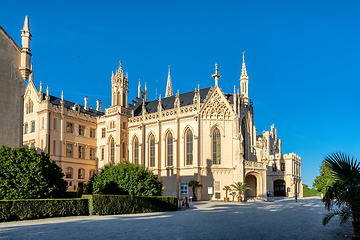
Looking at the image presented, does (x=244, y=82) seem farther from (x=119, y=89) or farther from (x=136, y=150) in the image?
(x=136, y=150)

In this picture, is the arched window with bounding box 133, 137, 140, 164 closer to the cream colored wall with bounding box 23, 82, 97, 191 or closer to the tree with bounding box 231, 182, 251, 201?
the cream colored wall with bounding box 23, 82, 97, 191

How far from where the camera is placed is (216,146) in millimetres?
47281

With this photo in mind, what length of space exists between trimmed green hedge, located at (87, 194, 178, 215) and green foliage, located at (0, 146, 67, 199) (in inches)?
119

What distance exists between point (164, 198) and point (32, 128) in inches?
1266

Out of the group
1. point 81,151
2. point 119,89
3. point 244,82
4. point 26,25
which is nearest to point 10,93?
point 26,25

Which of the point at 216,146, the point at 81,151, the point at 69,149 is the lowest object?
the point at 81,151

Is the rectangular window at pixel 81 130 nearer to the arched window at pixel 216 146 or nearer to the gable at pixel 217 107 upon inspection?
the gable at pixel 217 107

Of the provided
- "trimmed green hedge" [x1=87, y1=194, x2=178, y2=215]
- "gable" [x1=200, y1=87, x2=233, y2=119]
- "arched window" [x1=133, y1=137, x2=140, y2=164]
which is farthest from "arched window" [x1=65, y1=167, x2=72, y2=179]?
"trimmed green hedge" [x1=87, y1=194, x2=178, y2=215]

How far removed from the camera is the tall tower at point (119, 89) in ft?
A: 181

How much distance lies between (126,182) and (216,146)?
815 inches

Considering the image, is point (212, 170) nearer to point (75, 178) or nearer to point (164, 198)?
point (164, 198)

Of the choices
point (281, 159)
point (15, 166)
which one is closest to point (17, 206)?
point (15, 166)

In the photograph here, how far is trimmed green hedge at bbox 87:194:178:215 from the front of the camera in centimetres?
2405

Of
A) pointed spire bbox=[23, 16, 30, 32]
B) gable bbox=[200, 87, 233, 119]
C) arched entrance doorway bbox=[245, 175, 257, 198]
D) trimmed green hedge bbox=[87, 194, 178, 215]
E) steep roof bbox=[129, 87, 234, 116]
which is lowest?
arched entrance doorway bbox=[245, 175, 257, 198]
